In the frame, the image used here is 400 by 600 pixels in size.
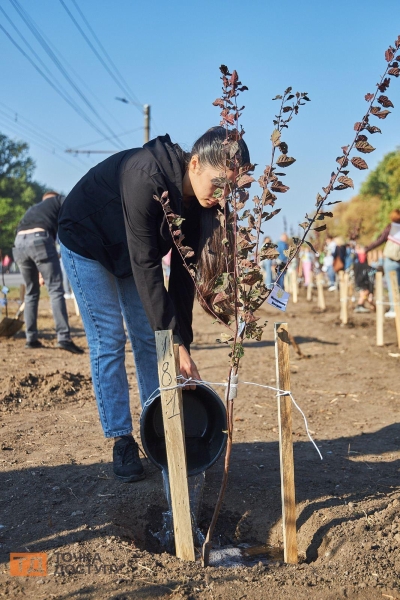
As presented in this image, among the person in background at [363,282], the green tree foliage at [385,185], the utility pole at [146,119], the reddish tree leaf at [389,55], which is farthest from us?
the green tree foliage at [385,185]

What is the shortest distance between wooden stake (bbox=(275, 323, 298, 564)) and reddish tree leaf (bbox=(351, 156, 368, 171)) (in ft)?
2.35

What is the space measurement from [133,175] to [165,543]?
5.97ft

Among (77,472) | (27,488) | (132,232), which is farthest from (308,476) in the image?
(132,232)

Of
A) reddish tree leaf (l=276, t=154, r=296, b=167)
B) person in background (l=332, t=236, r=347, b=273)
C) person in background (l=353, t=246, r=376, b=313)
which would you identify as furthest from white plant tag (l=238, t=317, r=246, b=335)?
person in background (l=332, t=236, r=347, b=273)

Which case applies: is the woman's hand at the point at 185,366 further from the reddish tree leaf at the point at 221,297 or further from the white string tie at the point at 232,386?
the reddish tree leaf at the point at 221,297

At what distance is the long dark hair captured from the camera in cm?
269

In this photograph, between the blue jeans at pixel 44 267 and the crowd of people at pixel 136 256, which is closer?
the crowd of people at pixel 136 256

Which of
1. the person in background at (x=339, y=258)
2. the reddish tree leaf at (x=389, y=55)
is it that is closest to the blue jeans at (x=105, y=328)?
the reddish tree leaf at (x=389, y=55)

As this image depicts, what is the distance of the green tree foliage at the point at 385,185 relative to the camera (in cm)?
4166

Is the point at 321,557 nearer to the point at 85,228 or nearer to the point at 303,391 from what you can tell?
the point at 85,228

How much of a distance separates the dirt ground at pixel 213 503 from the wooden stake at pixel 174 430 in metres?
0.22

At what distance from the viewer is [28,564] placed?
2.56 meters

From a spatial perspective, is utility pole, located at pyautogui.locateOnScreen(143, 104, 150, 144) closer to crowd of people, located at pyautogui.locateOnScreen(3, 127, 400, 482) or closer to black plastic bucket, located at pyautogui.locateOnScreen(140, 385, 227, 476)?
crowd of people, located at pyautogui.locateOnScreen(3, 127, 400, 482)

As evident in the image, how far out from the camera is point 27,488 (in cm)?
338
